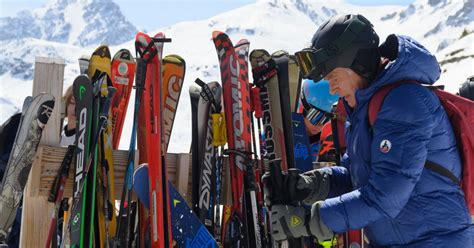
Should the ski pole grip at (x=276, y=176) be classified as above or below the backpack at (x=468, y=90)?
below

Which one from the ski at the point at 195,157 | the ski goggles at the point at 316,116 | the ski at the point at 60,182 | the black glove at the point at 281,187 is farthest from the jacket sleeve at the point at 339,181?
the ski goggles at the point at 316,116

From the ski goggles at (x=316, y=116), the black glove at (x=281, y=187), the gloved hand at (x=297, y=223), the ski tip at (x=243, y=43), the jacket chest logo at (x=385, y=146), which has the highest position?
the ski tip at (x=243, y=43)

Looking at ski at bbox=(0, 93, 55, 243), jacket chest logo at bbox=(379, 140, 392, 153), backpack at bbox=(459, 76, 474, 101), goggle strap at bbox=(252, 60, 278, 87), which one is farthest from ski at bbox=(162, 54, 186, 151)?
backpack at bbox=(459, 76, 474, 101)

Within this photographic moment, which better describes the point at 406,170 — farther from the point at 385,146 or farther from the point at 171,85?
the point at 171,85

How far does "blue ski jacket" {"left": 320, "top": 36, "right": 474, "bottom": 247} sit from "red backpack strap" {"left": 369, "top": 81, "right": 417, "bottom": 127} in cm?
2

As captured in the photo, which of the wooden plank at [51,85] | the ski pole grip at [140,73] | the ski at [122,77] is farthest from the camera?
the ski at [122,77]

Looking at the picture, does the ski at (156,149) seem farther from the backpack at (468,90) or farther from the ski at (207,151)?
the backpack at (468,90)

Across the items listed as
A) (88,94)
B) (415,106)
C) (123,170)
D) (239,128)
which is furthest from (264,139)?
(415,106)

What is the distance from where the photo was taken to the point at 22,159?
9.21ft

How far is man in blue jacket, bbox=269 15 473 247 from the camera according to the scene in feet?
6.45

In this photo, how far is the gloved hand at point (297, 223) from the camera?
83.0 inches

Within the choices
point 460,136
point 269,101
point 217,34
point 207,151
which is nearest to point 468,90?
point 269,101

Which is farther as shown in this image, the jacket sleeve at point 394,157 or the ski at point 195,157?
the ski at point 195,157

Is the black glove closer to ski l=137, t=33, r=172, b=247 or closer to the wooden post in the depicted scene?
ski l=137, t=33, r=172, b=247
